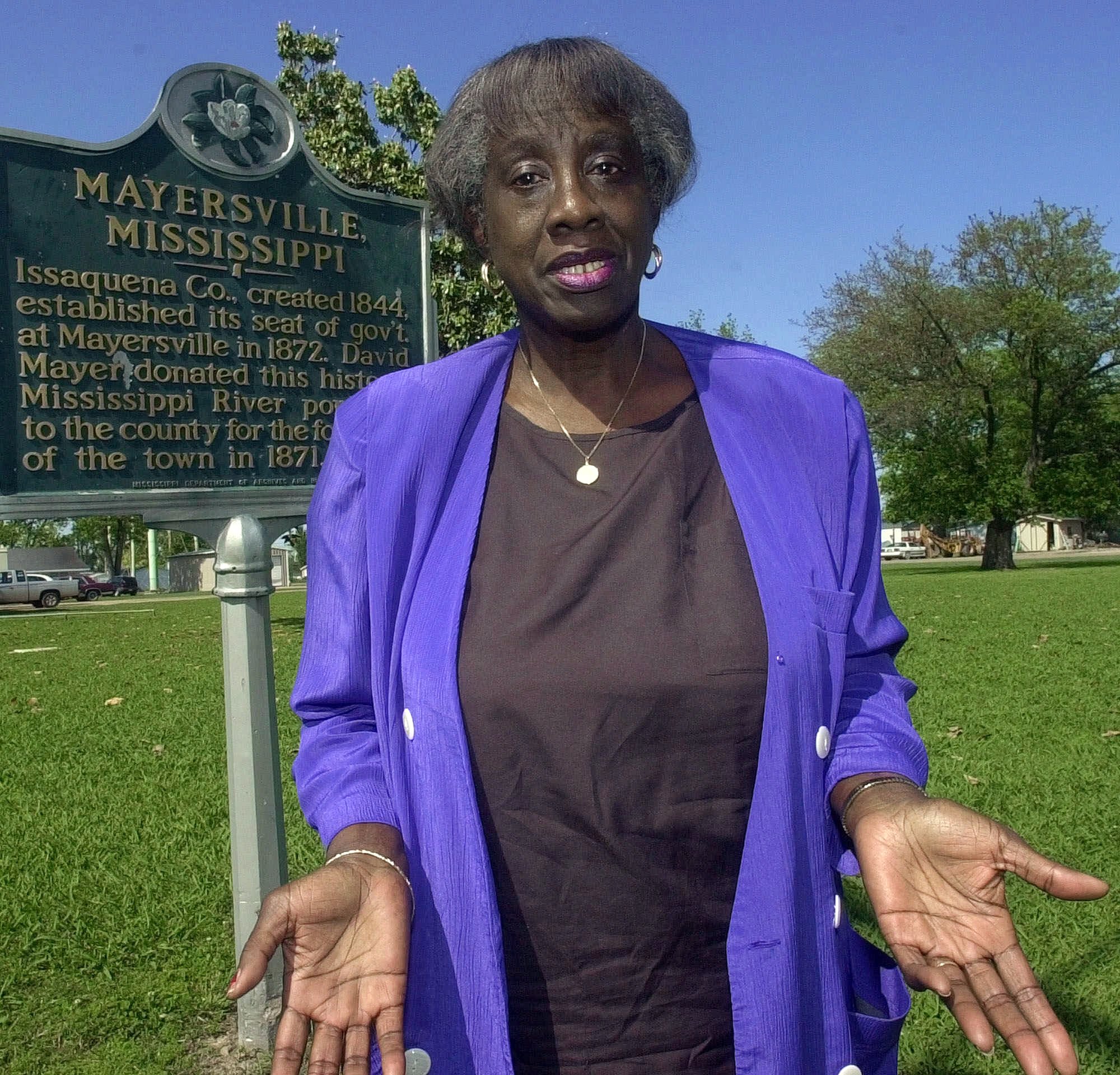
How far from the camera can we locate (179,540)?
83.9 meters

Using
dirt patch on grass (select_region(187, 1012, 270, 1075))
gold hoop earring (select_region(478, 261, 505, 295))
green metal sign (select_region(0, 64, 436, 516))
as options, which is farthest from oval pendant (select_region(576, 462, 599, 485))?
dirt patch on grass (select_region(187, 1012, 270, 1075))

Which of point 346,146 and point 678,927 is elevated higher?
point 346,146

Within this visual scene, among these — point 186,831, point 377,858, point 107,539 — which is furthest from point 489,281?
point 107,539

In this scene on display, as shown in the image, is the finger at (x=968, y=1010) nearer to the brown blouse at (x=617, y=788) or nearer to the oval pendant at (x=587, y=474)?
the brown blouse at (x=617, y=788)

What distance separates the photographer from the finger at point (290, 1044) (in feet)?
4.27

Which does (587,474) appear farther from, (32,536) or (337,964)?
(32,536)

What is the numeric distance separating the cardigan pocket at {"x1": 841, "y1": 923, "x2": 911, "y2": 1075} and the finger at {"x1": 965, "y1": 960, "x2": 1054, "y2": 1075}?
0.30 metres

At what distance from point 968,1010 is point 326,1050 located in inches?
29.2

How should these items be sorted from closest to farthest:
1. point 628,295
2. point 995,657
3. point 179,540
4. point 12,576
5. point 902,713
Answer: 1. point 902,713
2. point 628,295
3. point 995,657
4. point 12,576
5. point 179,540

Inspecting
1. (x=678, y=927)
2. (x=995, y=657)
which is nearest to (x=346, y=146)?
(x=995, y=657)

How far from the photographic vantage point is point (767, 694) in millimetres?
1545

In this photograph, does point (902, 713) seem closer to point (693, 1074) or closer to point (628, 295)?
point (693, 1074)

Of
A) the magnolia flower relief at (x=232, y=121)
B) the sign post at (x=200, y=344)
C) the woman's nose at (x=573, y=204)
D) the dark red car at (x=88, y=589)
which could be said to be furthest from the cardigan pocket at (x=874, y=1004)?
the dark red car at (x=88, y=589)

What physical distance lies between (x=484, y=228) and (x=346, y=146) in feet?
35.3
